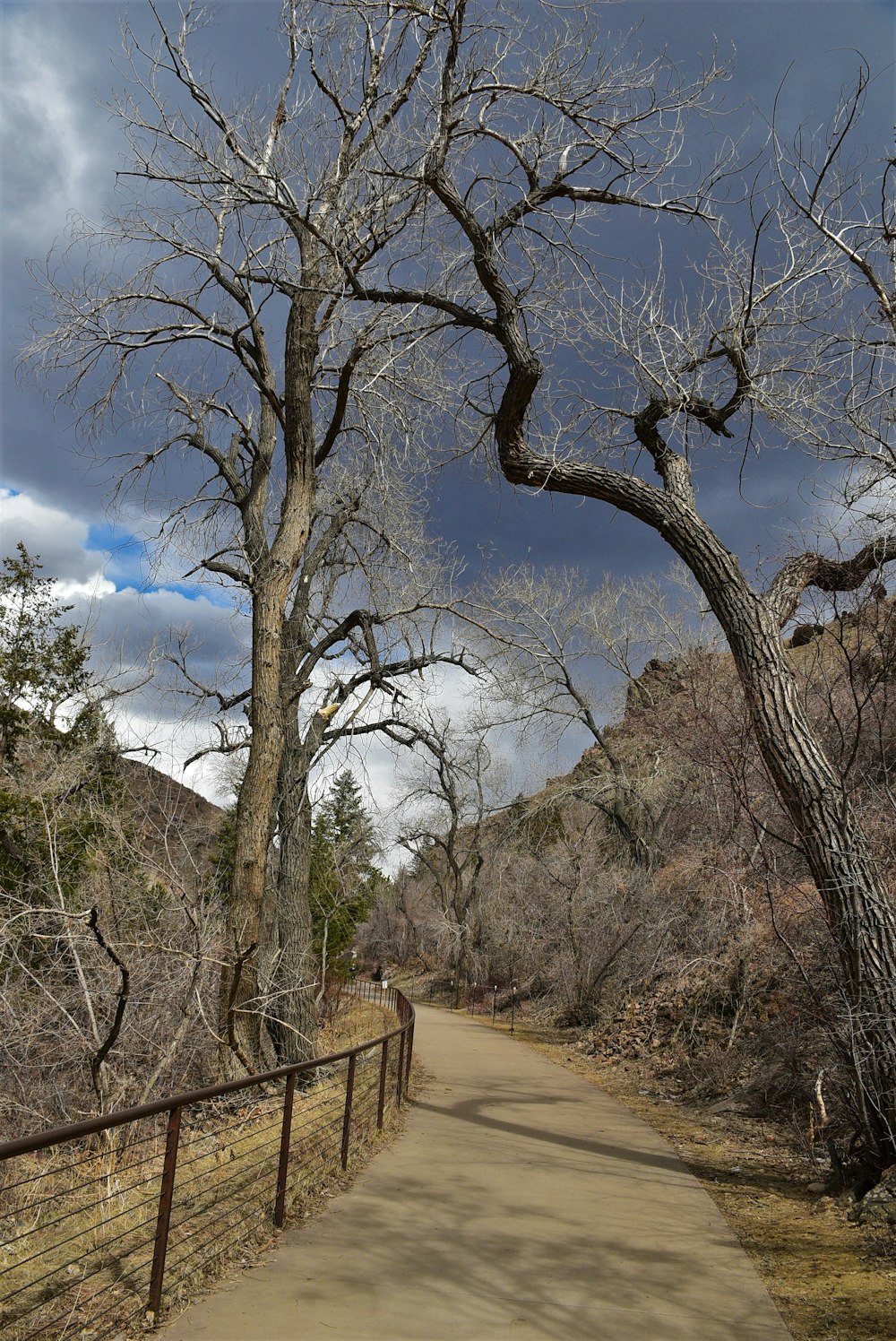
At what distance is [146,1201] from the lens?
444 cm

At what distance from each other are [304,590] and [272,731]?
424 cm

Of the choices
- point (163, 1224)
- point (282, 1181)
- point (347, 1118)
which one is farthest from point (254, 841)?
point (163, 1224)

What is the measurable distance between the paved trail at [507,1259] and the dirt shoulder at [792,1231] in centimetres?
17

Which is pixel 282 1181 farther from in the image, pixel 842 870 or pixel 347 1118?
pixel 842 870

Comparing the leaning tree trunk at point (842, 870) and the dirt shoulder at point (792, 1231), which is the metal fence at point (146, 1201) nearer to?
the dirt shoulder at point (792, 1231)

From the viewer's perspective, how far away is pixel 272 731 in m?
9.97

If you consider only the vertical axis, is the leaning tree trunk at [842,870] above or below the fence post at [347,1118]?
above

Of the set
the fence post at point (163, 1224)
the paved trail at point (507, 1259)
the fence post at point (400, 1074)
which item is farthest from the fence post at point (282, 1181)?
the fence post at point (400, 1074)

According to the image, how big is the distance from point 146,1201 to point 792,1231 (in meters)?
4.55

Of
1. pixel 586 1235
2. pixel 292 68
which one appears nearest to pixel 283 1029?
pixel 586 1235

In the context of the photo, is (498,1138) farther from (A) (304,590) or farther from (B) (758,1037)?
(A) (304,590)

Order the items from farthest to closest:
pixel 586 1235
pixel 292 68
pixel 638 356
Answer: pixel 292 68
pixel 638 356
pixel 586 1235

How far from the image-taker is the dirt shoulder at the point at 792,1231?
195 inches

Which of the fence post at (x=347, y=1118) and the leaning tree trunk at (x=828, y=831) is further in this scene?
the fence post at (x=347, y=1118)
